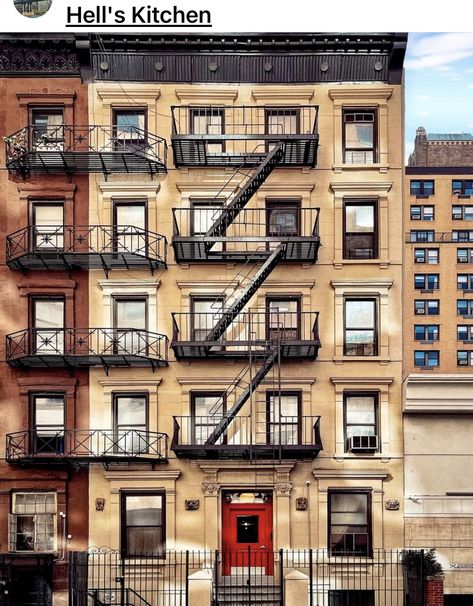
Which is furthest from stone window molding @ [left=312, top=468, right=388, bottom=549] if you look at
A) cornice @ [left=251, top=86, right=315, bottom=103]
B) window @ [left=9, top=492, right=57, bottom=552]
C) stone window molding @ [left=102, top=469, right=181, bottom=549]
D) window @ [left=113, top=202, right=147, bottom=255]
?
cornice @ [left=251, top=86, right=315, bottom=103]

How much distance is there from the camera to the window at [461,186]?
8719 centimetres

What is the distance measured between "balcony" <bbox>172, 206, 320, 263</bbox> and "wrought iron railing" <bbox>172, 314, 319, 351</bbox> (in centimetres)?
144

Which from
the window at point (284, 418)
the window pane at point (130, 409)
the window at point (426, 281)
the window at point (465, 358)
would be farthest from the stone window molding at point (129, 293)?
the window at point (465, 358)

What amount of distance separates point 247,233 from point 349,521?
8065 mm

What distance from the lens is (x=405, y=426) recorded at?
26391 millimetres

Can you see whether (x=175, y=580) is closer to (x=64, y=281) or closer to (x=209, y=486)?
(x=209, y=486)

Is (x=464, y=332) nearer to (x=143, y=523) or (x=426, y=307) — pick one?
(x=426, y=307)

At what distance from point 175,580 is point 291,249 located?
8997 mm

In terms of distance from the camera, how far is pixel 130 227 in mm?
26812

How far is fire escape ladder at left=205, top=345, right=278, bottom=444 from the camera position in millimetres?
24984

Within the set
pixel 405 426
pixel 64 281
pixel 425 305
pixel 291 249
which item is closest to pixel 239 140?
pixel 291 249

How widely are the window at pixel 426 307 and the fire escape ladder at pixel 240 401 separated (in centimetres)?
6170

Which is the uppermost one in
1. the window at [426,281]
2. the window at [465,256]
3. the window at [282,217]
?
the window at [465,256]

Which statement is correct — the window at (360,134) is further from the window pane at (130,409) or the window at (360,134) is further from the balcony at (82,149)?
the window pane at (130,409)
